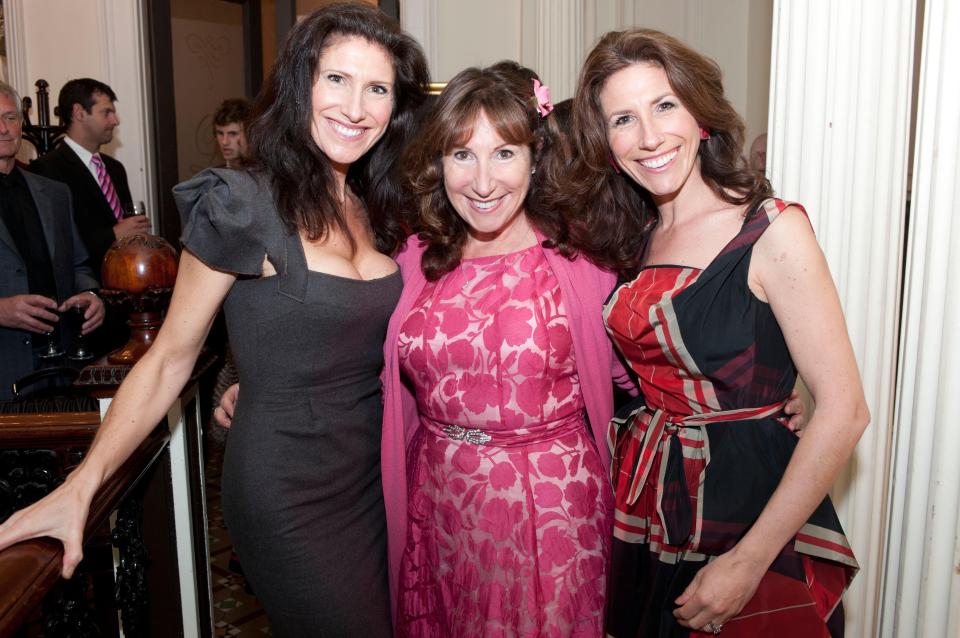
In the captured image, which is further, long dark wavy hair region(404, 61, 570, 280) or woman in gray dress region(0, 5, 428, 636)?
long dark wavy hair region(404, 61, 570, 280)

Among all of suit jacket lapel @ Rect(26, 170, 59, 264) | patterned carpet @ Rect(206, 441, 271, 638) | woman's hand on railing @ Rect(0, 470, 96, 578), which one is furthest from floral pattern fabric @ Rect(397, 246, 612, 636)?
suit jacket lapel @ Rect(26, 170, 59, 264)

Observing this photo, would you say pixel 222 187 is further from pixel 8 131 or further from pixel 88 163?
pixel 88 163

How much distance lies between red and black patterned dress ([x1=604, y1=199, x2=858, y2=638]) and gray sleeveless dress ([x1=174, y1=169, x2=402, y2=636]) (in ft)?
2.11

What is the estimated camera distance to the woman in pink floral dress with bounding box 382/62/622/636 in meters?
1.74

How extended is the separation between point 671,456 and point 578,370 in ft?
1.17

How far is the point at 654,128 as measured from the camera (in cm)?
156

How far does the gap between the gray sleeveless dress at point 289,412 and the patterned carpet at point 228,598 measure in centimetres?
134

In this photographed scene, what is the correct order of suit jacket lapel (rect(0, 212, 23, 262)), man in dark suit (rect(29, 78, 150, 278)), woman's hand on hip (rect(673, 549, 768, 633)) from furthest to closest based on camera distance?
man in dark suit (rect(29, 78, 150, 278))
suit jacket lapel (rect(0, 212, 23, 262))
woman's hand on hip (rect(673, 549, 768, 633))

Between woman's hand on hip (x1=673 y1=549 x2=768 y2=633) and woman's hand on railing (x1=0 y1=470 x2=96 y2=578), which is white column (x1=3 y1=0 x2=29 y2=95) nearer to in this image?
woman's hand on railing (x1=0 y1=470 x2=96 y2=578)

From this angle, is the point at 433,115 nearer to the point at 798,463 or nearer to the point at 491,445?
the point at 491,445

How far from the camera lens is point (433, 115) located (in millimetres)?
1843

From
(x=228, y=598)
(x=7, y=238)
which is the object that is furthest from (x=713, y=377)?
(x=7, y=238)

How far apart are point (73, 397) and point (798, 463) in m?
1.51

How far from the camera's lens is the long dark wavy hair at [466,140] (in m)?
1.79
